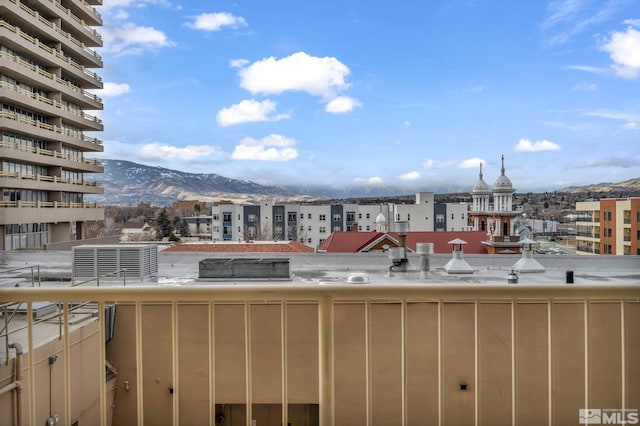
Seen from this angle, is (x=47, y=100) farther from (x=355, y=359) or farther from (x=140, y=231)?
(x=355, y=359)

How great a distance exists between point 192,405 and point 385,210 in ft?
58.2

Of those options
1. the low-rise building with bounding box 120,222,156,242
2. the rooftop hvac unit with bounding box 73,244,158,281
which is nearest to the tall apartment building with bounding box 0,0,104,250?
the low-rise building with bounding box 120,222,156,242

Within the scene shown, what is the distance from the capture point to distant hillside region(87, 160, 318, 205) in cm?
1850

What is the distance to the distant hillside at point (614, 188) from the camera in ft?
16.1

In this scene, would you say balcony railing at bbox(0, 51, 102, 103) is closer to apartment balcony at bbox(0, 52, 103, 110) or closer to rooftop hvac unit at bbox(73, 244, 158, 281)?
apartment balcony at bbox(0, 52, 103, 110)

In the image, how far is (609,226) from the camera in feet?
20.0

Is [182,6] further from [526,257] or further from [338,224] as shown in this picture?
[338,224]

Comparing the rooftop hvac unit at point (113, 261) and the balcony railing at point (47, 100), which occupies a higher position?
the balcony railing at point (47, 100)

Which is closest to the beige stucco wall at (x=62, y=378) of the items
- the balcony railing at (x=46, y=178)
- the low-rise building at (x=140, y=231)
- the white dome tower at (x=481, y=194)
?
the balcony railing at (x=46, y=178)

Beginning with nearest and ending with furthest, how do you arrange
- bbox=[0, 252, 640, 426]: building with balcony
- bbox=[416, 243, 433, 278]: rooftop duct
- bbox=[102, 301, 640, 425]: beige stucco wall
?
bbox=[0, 252, 640, 426]: building with balcony
bbox=[102, 301, 640, 425]: beige stucco wall
bbox=[416, 243, 433, 278]: rooftop duct

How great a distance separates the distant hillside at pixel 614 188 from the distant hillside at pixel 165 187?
17382mm

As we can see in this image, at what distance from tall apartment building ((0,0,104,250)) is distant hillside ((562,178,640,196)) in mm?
13824

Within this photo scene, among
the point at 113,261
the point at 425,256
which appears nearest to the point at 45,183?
the point at 113,261

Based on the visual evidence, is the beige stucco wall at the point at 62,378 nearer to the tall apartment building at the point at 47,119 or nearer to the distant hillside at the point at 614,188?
the distant hillside at the point at 614,188
